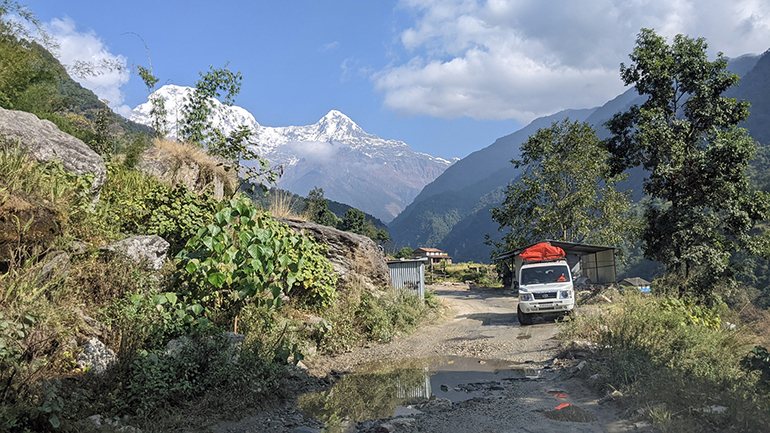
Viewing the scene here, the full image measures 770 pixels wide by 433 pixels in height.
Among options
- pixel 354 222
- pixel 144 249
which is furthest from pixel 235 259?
pixel 354 222

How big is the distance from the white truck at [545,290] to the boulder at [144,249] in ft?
35.0

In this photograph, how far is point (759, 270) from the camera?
51.9 m

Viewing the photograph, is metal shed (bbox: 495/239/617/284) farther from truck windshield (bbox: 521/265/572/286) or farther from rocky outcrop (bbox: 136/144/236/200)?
rocky outcrop (bbox: 136/144/236/200)

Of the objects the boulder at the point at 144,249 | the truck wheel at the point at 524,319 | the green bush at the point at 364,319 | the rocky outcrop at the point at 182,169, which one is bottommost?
the truck wheel at the point at 524,319

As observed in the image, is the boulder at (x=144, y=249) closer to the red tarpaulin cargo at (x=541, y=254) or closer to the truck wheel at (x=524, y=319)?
the truck wheel at (x=524, y=319)

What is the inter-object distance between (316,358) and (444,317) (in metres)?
9.44

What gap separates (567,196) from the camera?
2833cm

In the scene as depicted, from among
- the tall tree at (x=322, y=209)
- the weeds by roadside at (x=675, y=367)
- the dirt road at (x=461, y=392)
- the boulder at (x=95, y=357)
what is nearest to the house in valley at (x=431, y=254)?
the tall tree at (x=322, y=209)

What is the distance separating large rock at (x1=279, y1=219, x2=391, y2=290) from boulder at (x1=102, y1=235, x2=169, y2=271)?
5.30 m

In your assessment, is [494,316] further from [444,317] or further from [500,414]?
[500,414]

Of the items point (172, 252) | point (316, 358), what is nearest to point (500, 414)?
point (316, 358)

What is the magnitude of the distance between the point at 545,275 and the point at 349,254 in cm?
653

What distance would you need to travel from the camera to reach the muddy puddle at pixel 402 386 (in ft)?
19.0

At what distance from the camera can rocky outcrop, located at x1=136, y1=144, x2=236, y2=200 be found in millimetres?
10648
